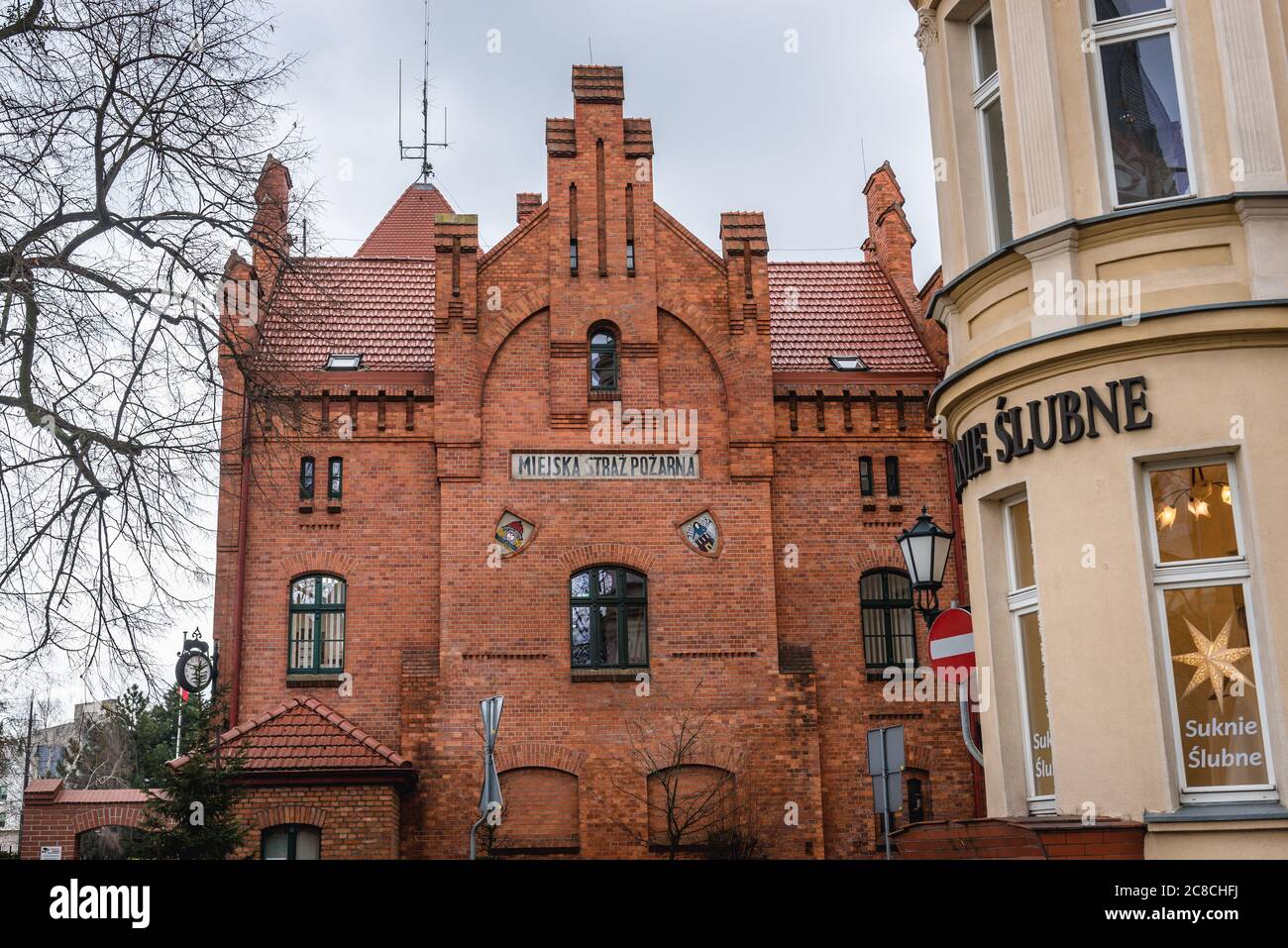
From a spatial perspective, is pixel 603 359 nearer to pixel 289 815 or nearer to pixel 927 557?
pixel 289 815

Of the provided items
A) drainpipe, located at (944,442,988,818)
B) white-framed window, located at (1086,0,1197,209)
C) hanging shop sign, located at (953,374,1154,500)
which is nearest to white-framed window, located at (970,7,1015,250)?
white-framed window, located at (1086,0,1197,209)

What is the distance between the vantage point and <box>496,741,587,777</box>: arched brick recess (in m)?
21.9

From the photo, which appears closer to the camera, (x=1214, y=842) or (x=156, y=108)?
(x=1214, y=842)

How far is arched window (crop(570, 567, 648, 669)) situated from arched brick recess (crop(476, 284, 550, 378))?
4055 millimetres

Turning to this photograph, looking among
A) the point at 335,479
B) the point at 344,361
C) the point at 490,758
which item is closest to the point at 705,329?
the point at 344,361

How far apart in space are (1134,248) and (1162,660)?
290 centimetres

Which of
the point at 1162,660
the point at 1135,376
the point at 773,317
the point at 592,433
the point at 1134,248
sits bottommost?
the point at 1162,660

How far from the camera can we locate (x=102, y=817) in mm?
23344

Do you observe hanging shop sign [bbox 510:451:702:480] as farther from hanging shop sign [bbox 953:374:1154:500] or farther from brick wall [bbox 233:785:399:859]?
hanging shop sign [bbox 953:374:1154:500]

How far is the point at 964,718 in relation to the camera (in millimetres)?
11656

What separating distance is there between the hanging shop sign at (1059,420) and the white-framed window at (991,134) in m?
1.64

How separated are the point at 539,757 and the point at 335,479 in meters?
5.88

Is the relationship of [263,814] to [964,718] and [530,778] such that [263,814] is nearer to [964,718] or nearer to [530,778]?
[530,778]
